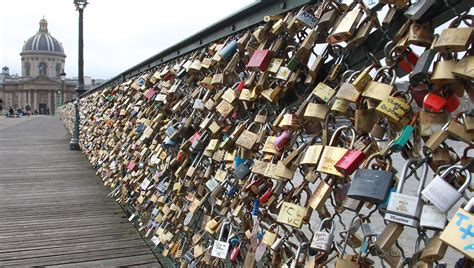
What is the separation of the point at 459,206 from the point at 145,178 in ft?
10.2

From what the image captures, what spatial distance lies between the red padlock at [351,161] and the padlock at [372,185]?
0.05 meters

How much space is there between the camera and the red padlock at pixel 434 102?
104cm

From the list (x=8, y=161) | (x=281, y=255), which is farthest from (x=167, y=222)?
(x=8, y=161)

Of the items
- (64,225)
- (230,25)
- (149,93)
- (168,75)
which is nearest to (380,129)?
(230,25)

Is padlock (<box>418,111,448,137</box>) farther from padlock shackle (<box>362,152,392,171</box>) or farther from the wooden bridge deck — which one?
the wooden bridge deck

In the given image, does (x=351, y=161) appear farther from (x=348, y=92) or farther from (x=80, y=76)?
(x=80, y=76)

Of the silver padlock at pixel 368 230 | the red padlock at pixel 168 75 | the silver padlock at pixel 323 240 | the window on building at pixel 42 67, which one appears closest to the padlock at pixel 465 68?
the silver padlock at pixel 368 230

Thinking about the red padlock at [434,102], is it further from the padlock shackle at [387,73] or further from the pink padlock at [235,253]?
the pink padlock at [235,253]

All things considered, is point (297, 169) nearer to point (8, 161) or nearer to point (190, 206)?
point (190, 206)

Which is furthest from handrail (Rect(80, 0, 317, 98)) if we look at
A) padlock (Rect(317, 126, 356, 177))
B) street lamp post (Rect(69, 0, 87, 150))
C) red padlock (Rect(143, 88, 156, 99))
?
street lamp post (Rect(69, 0, 87, 150))

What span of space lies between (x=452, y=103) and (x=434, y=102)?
0.13 feet

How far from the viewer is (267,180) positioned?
1771 millimetres

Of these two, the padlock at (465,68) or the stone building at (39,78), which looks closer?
the padlock at (465,68)

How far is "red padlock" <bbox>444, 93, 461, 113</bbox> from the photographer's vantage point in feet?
3.41
